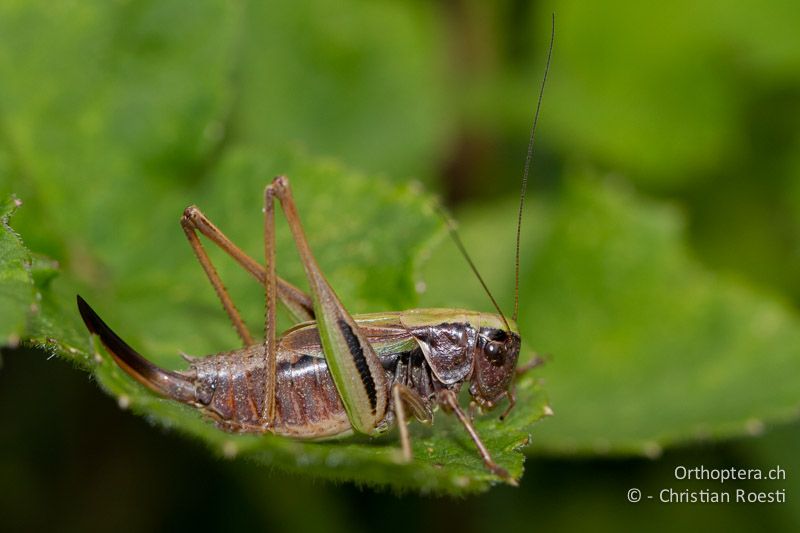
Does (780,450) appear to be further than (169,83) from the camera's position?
Yes

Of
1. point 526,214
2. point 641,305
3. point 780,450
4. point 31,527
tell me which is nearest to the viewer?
point 31,527

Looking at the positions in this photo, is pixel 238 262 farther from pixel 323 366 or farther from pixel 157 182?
pixel 157 182

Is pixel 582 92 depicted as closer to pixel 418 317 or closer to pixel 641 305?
pixel 641 305

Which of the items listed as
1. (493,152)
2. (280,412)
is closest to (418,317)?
(280,412)

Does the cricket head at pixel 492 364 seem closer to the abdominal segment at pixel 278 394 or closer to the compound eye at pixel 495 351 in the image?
the compound eye at pixel 495 351

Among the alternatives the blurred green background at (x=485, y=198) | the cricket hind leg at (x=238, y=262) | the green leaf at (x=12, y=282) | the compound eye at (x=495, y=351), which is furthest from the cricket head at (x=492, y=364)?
the green leaf at (x=12, y=282)

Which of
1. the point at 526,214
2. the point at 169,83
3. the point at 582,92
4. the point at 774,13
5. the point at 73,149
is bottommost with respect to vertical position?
the point at 73,149
